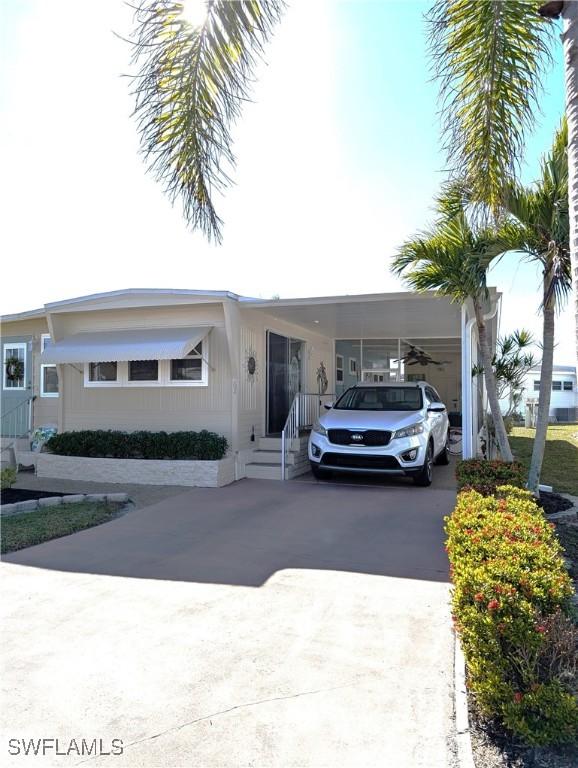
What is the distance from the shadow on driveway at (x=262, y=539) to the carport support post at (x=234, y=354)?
1.50 meters

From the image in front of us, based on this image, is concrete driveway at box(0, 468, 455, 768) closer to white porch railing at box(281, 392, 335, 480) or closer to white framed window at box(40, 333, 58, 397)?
white porch railing at box(281, 392, 335, 480)

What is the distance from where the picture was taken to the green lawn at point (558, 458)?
31.6 ft

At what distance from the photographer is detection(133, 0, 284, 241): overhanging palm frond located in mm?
4219

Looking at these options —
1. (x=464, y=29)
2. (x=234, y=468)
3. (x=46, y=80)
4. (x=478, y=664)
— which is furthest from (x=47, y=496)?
(x=464, y=29)

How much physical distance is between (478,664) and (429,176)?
5.36 metres

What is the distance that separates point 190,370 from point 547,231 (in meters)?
6.43

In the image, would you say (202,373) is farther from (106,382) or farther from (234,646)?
(234,646)

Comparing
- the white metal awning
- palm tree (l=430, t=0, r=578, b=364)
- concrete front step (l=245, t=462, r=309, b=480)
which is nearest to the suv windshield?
concrete front step (l=245, t=462, r=309, b=480)

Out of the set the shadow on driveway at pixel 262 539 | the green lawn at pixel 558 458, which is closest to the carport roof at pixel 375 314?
the shadow on driveway at pixel 262 539

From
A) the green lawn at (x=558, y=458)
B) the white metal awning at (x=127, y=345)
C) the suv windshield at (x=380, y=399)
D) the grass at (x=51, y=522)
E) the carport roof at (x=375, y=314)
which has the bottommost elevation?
the green lawn at (x=558, y=458)

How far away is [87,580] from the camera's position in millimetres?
4625

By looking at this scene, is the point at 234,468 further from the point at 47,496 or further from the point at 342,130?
the point at 342,130

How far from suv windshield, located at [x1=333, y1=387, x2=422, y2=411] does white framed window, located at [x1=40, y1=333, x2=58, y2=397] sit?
21.6ft

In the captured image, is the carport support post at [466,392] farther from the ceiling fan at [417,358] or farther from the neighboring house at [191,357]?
the ceiling fan at [417,358]
